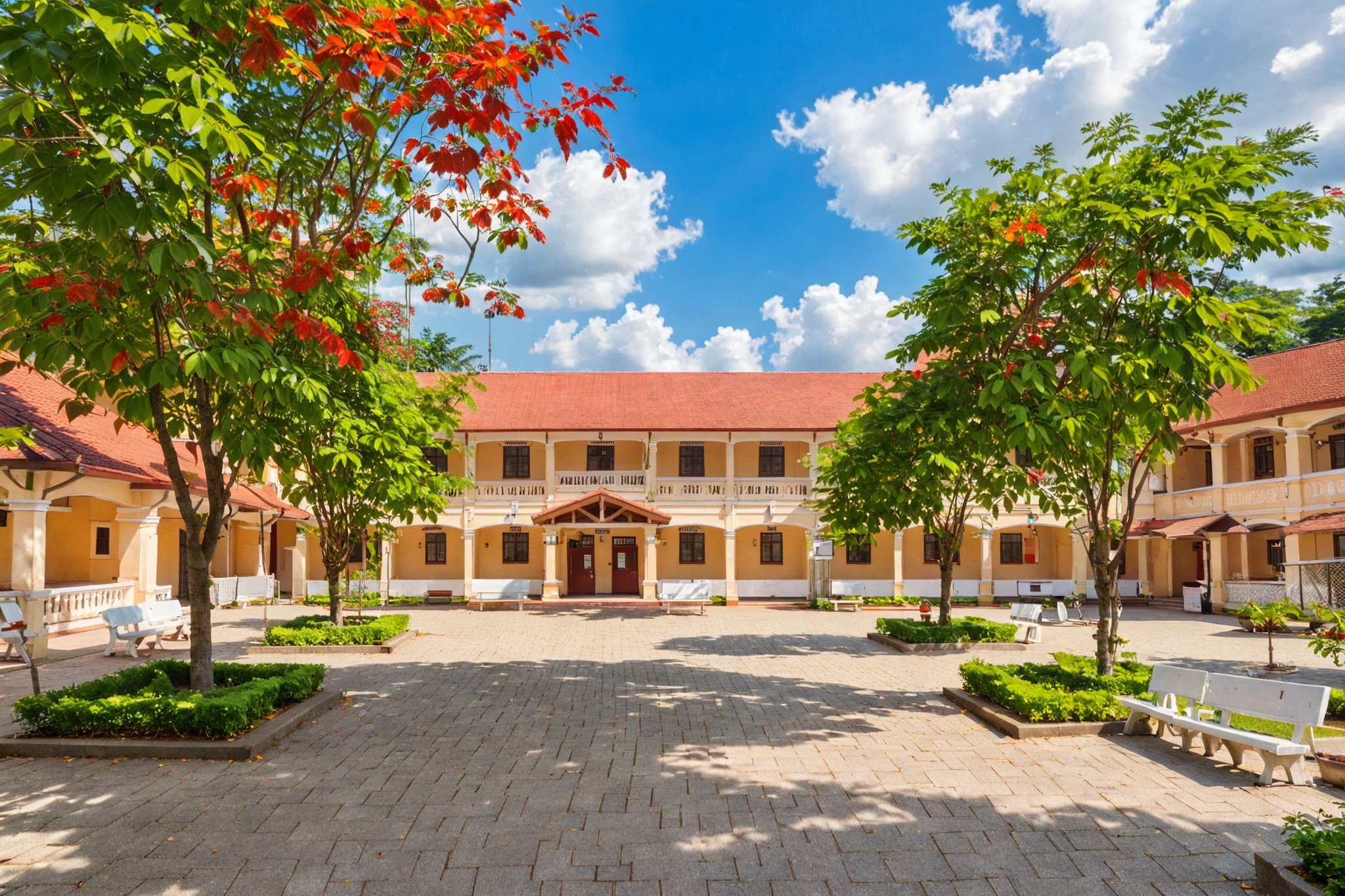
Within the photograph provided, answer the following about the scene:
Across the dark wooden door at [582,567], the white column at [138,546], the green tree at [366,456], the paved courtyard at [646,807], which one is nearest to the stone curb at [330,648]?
the green tree at [366,456]

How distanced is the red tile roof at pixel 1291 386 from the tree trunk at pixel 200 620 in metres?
21.2

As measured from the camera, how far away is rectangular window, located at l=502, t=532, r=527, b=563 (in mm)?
26797

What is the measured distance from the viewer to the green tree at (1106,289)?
6348mm

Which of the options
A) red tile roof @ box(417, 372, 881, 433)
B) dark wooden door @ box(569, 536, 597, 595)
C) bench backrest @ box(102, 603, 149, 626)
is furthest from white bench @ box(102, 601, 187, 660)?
dark wooden door @ box(569, 536, 597, 595)

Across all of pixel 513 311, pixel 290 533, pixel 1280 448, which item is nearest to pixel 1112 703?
pixel 513 311

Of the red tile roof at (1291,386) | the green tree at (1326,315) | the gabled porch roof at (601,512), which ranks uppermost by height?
the green tree at (1326,315)

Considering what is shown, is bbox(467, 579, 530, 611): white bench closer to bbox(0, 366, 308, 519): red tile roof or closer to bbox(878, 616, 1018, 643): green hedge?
bbox(0, 366, 308, 519): red tile roof

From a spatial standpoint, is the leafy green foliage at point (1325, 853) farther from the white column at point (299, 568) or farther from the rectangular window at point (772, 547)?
the white column at point (299, 568)

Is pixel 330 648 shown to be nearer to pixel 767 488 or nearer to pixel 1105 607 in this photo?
pixel 1105 607

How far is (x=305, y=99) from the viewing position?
277 inches

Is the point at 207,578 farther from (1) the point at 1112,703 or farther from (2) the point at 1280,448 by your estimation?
(2) the point at 1280,448

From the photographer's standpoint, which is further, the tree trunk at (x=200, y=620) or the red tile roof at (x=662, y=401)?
the red tile roof at (x=662, y=401)

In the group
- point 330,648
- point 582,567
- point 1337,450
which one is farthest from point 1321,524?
point 330,648

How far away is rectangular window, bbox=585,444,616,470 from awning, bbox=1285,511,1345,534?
19256 mm
